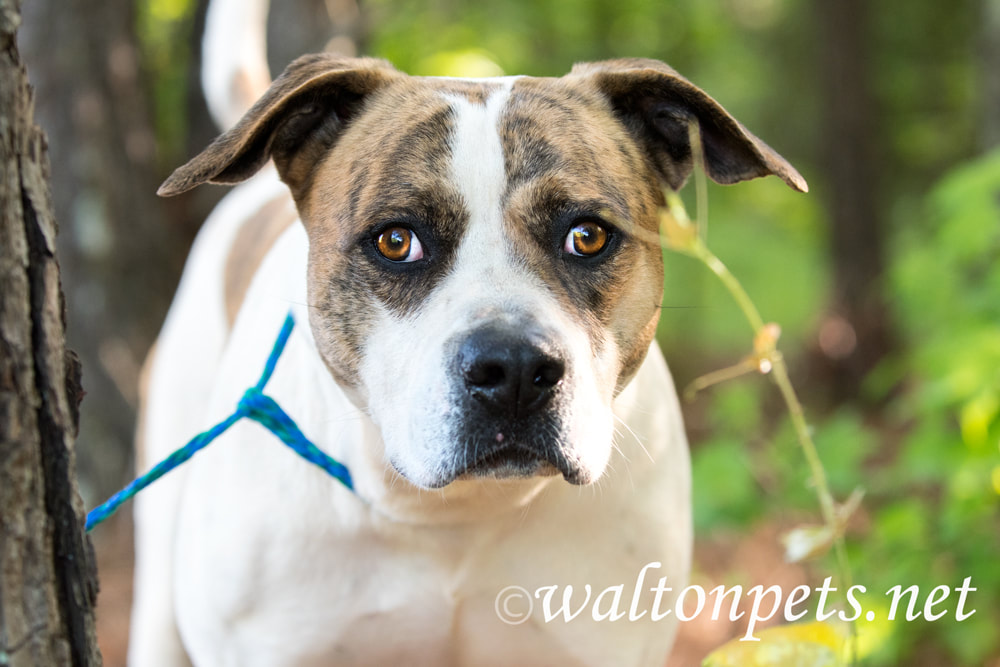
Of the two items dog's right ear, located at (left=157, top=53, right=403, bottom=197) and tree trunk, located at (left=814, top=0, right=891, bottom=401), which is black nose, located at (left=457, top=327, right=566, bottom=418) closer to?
dog's right ear, located at (left=157, top=53, right=403, bottom=197)

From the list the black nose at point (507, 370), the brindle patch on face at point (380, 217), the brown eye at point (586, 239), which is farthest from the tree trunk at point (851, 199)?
the black nose at point (507, 370)

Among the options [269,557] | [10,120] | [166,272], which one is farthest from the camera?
[166,272]

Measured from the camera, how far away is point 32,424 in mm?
1699

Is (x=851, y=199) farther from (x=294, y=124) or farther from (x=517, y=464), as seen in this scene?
(x=517, y=464)

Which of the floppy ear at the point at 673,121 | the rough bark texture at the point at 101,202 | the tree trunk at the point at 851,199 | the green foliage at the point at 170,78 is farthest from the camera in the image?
the tree trunk at the point at 851,199

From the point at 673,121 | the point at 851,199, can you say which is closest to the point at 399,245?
the point at 673,121

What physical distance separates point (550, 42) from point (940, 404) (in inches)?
A: 262

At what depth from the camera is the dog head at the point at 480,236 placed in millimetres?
2195

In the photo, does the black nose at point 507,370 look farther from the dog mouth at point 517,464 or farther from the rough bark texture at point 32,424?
the rough bark texture at point 32,424

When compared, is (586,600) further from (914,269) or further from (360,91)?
(914,269)

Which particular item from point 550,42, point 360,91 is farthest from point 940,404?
point 550,42

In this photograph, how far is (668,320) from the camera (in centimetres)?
939

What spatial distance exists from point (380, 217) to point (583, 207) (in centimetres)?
49

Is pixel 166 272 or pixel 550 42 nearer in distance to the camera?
pixel 166 272
